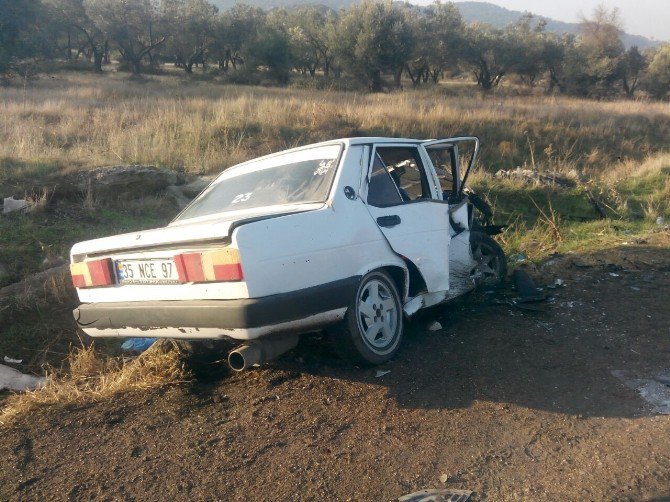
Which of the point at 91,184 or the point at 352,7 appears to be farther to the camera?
the point at 352,7

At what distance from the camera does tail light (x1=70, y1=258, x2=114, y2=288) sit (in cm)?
418

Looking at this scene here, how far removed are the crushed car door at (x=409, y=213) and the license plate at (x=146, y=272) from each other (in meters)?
1.44

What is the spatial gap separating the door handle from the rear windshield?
1.46ft

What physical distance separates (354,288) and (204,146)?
30.4ft

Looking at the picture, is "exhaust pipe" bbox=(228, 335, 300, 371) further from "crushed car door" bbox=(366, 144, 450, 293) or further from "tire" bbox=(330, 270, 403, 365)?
"crushed car door" bbox=(366, 144, 450, 293)

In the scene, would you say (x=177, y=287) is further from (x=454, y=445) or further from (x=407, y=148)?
(x=407, y=148)

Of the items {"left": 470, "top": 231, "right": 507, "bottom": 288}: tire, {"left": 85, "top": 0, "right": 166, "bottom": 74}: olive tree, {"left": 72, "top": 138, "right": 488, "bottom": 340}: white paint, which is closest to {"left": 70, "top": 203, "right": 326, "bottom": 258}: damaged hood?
{"left": 72, "top": 138, "right": 488, "bottom": 340}: white paint

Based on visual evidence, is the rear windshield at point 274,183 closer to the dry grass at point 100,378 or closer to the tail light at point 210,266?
the tail light at point 210,266

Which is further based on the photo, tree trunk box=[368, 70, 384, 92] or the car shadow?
tree trunk box=[368, 70, 384, 92]

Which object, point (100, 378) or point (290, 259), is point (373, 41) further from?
point (290, 259)

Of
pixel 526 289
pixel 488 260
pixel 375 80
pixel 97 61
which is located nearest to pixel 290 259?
pixel 526 289

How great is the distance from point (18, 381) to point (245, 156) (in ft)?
25.4

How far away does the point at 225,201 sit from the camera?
16.4ft

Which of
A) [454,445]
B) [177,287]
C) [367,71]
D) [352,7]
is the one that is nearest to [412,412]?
[454,445]
